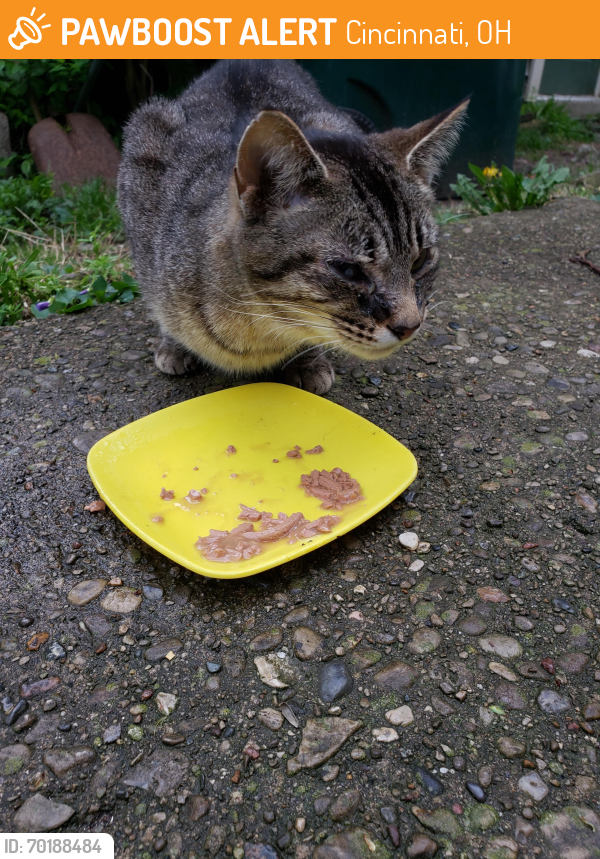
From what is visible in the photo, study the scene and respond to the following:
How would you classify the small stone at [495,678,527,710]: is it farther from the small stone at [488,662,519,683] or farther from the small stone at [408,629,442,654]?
the small stone at [408,629,442,654]

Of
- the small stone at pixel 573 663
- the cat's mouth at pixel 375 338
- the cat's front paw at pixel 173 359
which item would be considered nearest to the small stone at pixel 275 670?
the small stone at pixel 573 663

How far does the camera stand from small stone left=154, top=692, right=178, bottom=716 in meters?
1.55

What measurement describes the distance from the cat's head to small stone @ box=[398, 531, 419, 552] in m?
0.57

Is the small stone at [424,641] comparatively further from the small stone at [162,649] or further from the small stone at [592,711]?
the small stone at [162,649]

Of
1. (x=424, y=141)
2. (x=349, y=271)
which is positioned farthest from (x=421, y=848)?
(x=424, y=141)

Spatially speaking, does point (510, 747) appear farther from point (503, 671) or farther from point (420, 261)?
point (420, 261)

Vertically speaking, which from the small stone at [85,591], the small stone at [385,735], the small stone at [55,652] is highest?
the small stone at [85,591]

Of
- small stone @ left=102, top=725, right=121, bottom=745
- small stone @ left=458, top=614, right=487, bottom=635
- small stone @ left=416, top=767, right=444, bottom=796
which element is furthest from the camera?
small stone @ left=458, top=614, right=487, bottom=635

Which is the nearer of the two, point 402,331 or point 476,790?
point 476,790

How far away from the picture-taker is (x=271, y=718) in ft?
5.03

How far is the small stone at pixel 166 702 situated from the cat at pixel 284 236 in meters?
1.11

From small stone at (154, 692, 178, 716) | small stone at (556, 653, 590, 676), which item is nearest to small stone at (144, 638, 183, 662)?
small stone at (154, 692, 178, 716)

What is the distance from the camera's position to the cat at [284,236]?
6.36 feet

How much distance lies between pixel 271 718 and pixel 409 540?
0.71m
